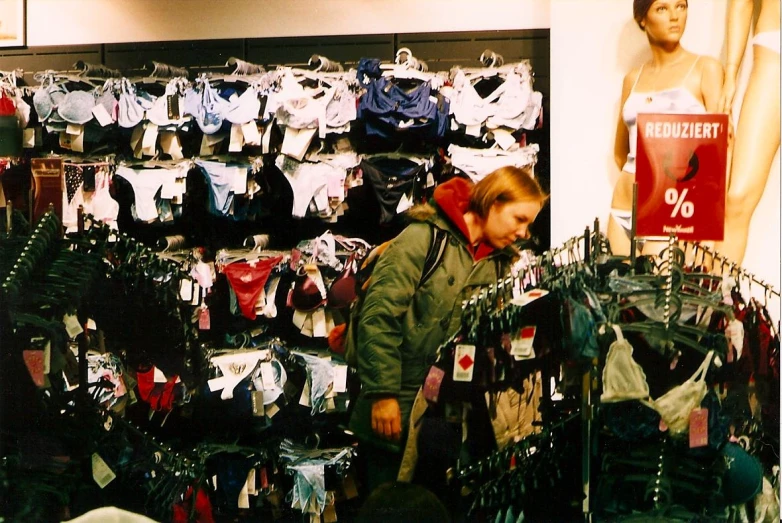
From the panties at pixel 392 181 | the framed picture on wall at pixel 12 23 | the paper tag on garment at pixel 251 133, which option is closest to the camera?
the panties at pixel 392 181

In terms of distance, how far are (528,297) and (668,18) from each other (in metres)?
1.36

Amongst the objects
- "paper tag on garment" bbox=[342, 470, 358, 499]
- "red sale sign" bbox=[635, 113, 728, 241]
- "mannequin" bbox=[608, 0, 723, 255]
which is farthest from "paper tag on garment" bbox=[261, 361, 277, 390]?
"red sale sign" bbox=[635, 113, 728, 241]

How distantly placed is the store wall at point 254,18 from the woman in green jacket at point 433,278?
2.46ft

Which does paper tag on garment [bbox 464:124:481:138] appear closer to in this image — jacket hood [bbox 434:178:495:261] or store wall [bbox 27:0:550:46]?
jacket hood [bbox 434:178:495:261]

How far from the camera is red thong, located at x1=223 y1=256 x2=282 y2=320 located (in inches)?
154

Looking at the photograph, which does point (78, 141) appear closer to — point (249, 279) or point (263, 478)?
point (249, 279)

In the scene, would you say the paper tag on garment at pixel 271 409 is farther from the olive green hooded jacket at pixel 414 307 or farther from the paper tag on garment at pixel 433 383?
the paper tag on garment at pixel 433 383

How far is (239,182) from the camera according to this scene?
3904 mm

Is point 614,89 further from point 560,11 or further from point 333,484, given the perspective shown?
point 333,484

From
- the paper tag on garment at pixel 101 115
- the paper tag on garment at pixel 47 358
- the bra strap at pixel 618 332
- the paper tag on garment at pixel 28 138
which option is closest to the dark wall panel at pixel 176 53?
the paper tag on garment at pixel 101 115

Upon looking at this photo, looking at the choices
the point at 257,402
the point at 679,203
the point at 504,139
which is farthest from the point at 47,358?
the point at 679,203

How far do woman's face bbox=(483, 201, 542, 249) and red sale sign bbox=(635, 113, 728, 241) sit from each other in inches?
18.8

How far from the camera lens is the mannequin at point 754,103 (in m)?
3.66

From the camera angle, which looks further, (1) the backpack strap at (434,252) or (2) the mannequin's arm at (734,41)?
(1) the backpack strap at (434,252)
